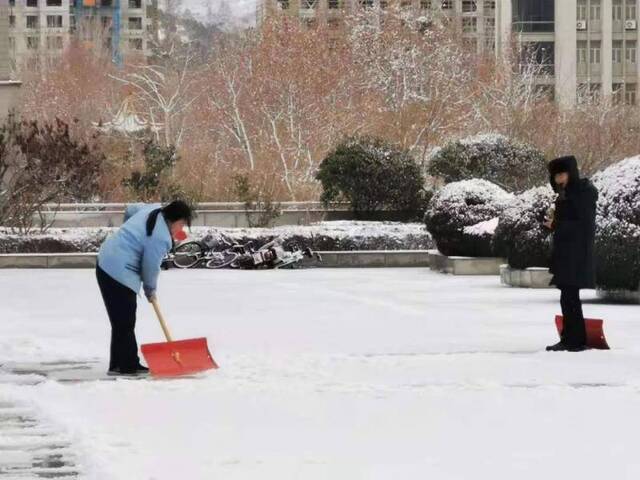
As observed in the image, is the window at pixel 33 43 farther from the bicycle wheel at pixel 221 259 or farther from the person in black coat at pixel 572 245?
the person in black coat at pixel 572 245

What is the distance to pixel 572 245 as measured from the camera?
13.9 m

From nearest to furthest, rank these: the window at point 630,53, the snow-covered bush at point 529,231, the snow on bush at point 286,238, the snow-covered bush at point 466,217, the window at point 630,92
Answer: the snow-covered bush at point 529,231 < the snow-covered bush at point 466,217 < the snow on bush at point 286,238 < the window at point 630,92 < the window at point 630,53

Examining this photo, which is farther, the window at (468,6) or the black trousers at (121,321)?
the window at (468,6)

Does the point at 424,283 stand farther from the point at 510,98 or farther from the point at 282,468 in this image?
A: the point at 510,98

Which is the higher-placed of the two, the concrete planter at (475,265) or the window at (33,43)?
the window at (33,43)

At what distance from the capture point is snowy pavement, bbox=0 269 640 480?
843cm

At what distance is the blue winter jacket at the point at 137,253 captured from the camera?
1230cm

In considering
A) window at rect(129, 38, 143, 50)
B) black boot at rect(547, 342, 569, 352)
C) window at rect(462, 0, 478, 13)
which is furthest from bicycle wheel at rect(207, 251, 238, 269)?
Result: window at rect(129, 38, 143, 50)

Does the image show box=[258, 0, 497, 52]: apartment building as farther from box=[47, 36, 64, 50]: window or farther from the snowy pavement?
the snowy pavement

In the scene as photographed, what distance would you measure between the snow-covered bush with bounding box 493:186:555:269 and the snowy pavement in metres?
3.99

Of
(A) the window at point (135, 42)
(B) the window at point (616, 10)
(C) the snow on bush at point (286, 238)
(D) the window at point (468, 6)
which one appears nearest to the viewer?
(C) the snow on bush at point (286, 238)

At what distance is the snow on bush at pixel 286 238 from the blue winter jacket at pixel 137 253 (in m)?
17.7

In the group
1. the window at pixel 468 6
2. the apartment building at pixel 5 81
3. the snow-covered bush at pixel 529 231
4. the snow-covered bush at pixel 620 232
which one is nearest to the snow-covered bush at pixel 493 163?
the apartment building at pixel 5 81

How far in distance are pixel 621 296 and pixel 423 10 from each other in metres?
47.6
